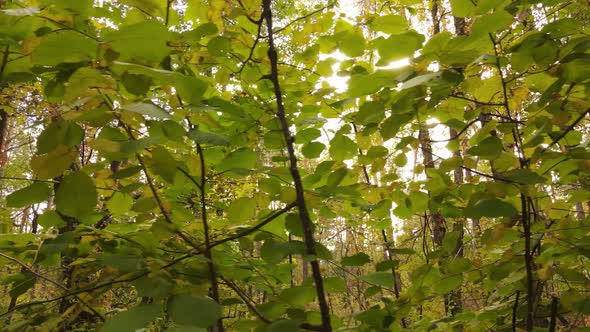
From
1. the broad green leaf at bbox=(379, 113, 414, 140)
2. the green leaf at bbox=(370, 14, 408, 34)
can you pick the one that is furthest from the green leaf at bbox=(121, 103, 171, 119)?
the green leaf at bbox=(370, 14, 408, 34)

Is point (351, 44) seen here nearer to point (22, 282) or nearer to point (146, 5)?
point (146, 5)

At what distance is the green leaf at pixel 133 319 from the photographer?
1.83 ft

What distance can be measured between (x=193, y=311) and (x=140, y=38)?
1.29 ft

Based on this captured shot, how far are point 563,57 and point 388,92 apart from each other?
0.35 meters

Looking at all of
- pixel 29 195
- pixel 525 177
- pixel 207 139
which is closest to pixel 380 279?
pixel 525 177

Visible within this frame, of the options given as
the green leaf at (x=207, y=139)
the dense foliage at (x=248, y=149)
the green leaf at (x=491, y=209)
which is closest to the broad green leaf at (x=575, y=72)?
the dense foliage at (x=248, y=149)

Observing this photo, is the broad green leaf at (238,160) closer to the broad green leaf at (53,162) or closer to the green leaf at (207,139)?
the green leaf at (207,139)

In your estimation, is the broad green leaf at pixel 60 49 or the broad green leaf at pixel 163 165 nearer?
the broad green leaf at pixel 60 49

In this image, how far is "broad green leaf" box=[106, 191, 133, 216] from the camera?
38.3 inches

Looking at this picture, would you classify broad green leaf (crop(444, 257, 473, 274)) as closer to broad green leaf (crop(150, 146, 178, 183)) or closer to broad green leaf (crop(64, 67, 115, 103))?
broad green leaf (crop(150, 146, 178, 183))

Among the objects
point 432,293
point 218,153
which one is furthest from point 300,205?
point 432,293

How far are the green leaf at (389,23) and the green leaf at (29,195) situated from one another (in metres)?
0.79

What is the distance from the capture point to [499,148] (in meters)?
0.86

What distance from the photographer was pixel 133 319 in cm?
57
